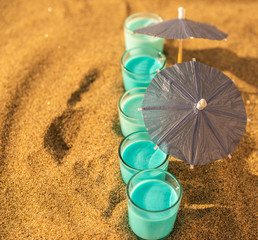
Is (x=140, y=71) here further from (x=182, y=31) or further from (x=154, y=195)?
(x=154, y=195)

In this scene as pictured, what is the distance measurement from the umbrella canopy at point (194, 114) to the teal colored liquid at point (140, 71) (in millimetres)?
487

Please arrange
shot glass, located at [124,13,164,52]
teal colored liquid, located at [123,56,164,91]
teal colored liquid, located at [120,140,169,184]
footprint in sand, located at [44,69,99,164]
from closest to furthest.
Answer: teal colored liquid, located at [120,140,169,184] < footprint in sand, located at [44,69,99,164] < teal colored liquid, located at [123,56,164,91] < shot glass, located at [124,13,164,52]

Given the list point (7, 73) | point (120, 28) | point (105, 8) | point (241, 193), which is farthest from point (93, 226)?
point (105, 8)

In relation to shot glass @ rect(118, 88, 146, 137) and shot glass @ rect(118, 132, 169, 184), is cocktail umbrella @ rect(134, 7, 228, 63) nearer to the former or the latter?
shot glass @ rect(118, 88, 146, 137)

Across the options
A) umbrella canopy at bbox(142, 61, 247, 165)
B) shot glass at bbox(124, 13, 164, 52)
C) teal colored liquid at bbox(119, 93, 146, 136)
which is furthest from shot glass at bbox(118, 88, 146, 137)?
shot glass at bbox(124, 13, 164, 52)

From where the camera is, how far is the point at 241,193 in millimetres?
1873

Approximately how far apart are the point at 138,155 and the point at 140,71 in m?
0.72

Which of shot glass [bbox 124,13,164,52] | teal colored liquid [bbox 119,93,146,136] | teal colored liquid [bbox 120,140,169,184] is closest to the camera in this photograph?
teal colored liquid [bbox 120,140,169,184]

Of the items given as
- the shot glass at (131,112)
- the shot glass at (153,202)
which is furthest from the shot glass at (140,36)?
the shot glass at (153,202)

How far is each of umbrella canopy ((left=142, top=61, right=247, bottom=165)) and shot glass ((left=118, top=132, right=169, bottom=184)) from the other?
0.21m

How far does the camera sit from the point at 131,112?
80.4 inches

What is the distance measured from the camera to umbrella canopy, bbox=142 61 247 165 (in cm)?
155

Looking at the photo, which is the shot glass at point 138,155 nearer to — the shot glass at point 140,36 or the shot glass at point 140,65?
the shot glass at point 140,65

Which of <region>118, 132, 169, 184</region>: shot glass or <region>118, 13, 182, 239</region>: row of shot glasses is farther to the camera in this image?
<region>118, 132, 169, 184</region>: shot glass
